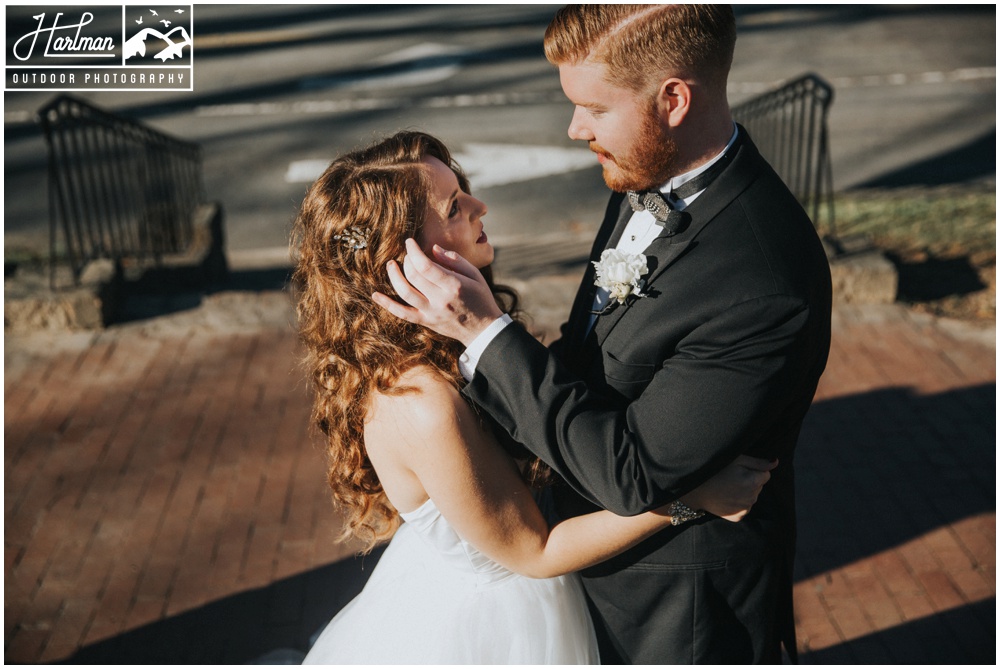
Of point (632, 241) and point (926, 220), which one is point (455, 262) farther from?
point (926, 220)

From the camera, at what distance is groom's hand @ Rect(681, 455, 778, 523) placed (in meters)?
2.20

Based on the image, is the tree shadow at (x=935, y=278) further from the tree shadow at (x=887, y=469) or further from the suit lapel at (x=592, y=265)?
the suit lapel at (x=592, y=265)

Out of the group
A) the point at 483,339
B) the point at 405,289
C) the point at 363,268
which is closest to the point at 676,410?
the point at 483,339

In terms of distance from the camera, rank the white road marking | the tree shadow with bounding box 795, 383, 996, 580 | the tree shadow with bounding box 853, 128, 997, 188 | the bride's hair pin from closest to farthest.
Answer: the bride's hair pin → the tree shadow with bounding box 795, 383, 996, 580 → the tree shadow with bounding box 853, 128, 997, 188 → the white road marking

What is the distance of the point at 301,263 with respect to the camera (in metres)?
2.65

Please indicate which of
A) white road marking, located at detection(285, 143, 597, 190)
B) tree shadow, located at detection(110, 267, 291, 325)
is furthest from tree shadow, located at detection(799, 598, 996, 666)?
white road marking, located at detection(285, 143, 597, 190)

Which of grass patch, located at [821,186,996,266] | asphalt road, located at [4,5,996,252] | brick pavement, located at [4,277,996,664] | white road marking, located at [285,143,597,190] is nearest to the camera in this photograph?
brick pavement, located at [4,277,996,664]

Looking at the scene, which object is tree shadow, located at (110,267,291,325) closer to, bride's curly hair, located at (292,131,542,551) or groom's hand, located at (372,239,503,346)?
bride's curly hair, located at (292,131,542,551)

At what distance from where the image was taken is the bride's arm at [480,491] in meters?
2.32

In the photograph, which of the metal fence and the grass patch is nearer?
the metal fence

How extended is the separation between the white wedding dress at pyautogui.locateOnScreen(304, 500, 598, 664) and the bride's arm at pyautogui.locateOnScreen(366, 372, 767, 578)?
0.22m

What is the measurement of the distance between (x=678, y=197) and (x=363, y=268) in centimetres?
88

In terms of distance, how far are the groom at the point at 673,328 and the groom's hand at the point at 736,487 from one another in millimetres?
89

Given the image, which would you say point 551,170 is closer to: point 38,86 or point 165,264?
point 165,264
